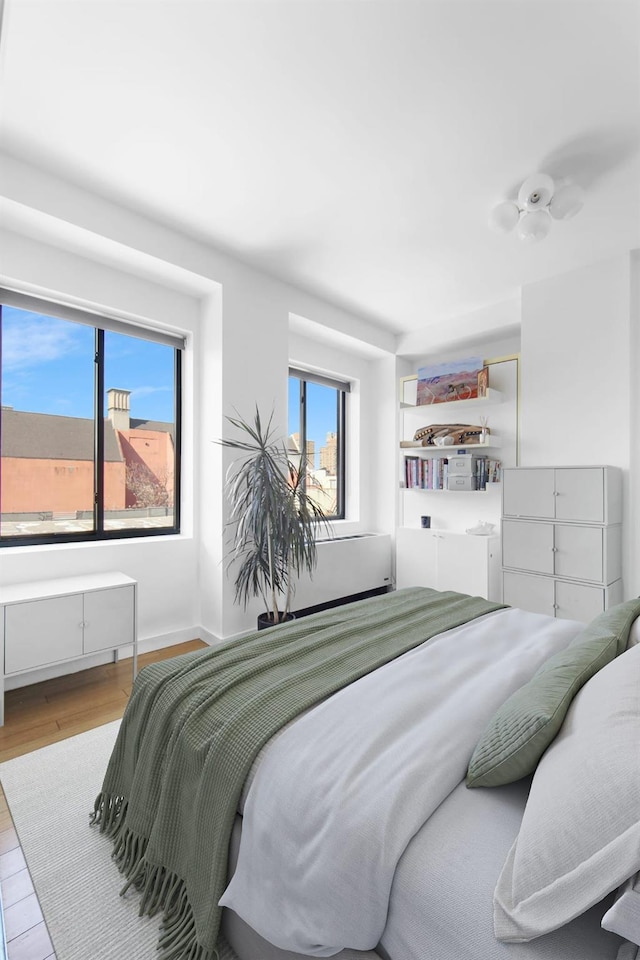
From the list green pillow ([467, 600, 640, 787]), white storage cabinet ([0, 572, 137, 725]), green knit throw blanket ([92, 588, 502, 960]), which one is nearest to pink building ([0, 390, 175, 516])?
white storage cabinet ([0, 572, 137, 725])

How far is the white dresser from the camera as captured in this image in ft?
10.3

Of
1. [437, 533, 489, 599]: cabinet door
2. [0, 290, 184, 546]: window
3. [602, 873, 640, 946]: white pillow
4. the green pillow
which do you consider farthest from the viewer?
[437, 533, 489, 599]: cabinet door

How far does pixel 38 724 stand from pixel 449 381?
13.5ft

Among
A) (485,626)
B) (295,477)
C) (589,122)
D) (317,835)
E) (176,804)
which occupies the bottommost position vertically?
(176,804)

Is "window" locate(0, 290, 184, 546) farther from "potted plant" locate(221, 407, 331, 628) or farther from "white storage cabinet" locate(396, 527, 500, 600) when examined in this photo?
"white storage cabinet" locate(396, 527, 500, 600)

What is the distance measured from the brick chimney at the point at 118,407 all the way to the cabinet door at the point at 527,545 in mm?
3085

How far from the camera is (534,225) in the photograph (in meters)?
2.51

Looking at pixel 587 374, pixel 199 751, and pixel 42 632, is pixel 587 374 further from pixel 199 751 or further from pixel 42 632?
pixel 42 632

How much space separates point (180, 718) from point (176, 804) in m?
0.23

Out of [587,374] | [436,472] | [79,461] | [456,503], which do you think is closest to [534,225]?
[587,374]

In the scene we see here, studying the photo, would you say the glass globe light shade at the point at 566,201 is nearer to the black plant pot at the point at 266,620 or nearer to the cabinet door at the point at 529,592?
the cabinet door at the point at 529,592

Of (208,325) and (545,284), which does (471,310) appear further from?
(208,325)

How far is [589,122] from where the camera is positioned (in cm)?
212

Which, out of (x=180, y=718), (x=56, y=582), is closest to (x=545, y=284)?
(x=180, y=718)
